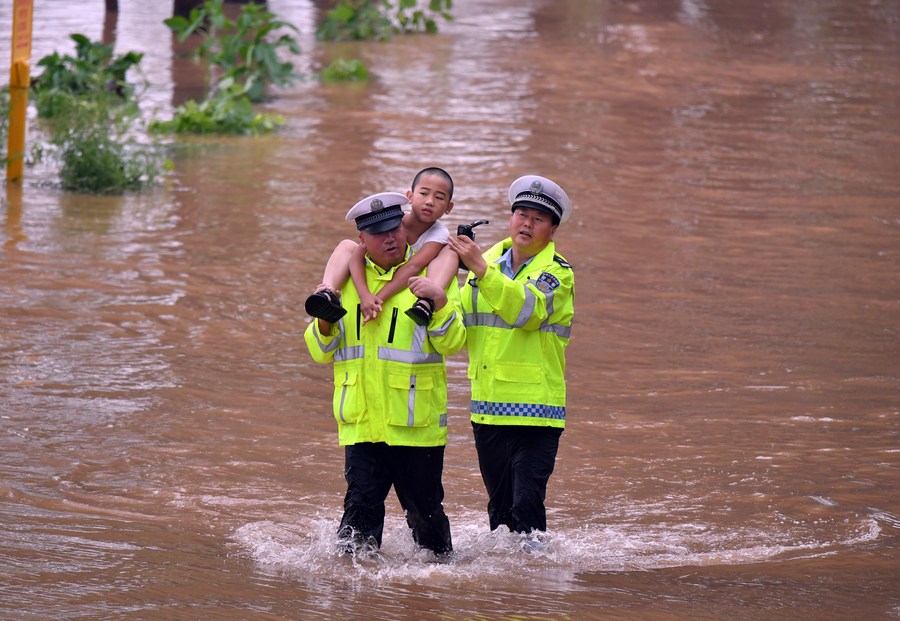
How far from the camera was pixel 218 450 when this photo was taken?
7211mm

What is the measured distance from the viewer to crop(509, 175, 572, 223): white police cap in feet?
18.6

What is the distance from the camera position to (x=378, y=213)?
17.8 ft

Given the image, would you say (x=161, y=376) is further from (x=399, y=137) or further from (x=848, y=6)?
(x=848, y=6)

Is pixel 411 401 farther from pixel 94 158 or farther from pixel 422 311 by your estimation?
pixel 94 158

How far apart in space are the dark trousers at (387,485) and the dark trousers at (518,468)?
1.06 feet

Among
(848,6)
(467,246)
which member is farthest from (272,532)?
(848,6)

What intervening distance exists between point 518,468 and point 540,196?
1149 mm

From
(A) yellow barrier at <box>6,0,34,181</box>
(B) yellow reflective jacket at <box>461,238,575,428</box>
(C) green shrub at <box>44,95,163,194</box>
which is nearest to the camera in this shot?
(B) yellow reflective jacket at <box>461,238,575,428</box>

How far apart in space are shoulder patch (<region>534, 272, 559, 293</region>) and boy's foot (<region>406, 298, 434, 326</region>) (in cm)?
56

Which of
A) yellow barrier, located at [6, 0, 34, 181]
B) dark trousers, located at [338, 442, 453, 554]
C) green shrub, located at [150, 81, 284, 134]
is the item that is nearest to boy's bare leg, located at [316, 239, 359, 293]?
dark trousers, located at [338, 442, 453, 554]

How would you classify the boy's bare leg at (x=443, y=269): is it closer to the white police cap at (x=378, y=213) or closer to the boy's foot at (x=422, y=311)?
the boy's foot at (x=422, y=311)

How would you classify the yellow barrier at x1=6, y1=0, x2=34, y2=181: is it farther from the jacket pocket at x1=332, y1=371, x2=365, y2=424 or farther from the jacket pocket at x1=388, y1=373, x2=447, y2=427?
the jacket pocket at x1=388, y1=373, x2=447, y2=427

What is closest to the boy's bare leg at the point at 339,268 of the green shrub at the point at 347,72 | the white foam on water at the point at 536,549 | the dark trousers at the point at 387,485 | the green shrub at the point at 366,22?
the dark trousers at the point at 387,485

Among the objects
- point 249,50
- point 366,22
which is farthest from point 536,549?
point 366,22
